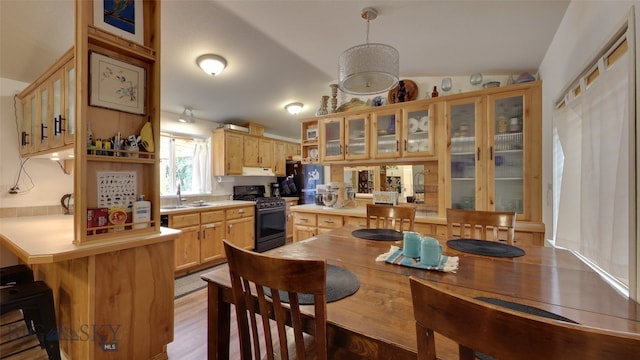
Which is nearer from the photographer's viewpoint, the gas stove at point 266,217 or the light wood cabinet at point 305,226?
the light wood cabinet at point 305,226

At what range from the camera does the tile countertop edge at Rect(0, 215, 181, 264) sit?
1.25 m

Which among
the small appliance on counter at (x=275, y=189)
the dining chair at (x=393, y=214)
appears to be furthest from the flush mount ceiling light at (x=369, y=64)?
the small appliance on counter at (x=275, y=189)

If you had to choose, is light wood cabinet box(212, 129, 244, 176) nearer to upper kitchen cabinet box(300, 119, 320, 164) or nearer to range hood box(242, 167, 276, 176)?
range hood box(242, 167, 276, 176)

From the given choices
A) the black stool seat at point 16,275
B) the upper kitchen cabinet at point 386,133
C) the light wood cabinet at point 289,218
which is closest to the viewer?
the black stool seat at point 16,275

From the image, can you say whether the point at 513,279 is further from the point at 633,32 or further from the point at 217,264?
the point at 217,264

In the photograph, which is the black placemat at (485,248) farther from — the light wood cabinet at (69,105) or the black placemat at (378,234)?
the light wood cabinet at (69,105)

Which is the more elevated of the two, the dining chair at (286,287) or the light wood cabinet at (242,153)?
the light wood cabinet at (242,153)

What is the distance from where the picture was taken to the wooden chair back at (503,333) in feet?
1.24

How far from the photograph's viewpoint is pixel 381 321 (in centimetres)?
79

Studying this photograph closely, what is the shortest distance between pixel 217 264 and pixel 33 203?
2.02 metres

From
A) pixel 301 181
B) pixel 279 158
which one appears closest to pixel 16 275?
pixel 279 158

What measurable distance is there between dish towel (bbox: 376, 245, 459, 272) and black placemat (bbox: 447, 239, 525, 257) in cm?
20

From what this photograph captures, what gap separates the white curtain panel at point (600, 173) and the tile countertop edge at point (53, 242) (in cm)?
234

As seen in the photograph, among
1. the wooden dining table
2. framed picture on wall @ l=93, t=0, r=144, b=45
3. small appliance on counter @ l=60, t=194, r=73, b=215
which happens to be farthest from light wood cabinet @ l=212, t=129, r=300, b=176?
the wooden dining table
